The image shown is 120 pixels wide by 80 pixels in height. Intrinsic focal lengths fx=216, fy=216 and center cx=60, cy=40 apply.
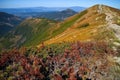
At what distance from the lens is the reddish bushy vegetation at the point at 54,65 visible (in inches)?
1235

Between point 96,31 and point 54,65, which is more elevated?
point 54,65

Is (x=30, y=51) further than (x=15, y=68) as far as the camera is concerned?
Yes

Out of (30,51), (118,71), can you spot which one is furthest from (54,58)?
(118,71)

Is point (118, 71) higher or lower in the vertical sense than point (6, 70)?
lower

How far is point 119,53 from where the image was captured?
50.6 meters

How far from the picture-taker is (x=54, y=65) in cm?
3594

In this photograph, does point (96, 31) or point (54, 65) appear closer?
point (54, 65)

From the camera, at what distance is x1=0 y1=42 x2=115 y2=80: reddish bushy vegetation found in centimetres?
3136

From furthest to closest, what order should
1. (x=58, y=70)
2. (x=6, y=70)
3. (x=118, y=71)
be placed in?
(x=118, y=71) < (x=58, y=70) < (x=6, y=70)

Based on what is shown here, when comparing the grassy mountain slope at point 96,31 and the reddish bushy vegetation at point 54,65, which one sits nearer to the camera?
the reddish bushy vegetation at point 54,65

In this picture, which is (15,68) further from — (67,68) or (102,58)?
(102,58)


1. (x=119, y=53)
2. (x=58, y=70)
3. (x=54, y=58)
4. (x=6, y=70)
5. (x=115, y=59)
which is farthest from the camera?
(x=119, y=53)

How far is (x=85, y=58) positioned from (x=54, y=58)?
230 inches

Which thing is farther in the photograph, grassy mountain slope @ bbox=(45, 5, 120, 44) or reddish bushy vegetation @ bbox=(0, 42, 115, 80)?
grassy mountain slope @ bbox=(45, 5, 120, 44)
